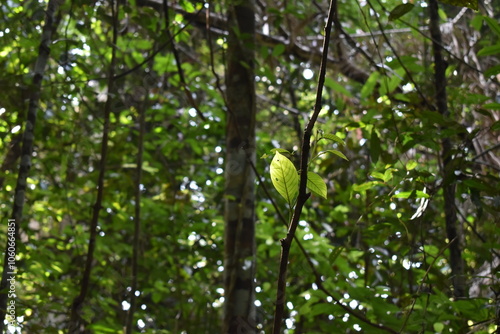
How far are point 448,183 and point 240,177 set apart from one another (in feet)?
2.70

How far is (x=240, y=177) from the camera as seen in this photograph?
2303mm

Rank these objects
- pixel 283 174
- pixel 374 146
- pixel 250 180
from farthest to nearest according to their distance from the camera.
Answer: pixel 250 180 → pixel 374 146 → pixel 283 174

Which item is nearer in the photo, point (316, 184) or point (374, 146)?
point (316, 184)

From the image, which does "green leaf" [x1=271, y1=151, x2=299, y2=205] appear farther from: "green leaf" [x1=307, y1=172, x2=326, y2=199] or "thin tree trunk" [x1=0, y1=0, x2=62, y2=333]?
"thin tree trunk" [x1=0, y1=0, x2=62, y2=333]

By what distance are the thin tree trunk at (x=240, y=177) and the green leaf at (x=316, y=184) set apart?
1.08 meters

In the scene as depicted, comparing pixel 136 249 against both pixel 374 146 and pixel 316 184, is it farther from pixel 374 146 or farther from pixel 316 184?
pixel 316 184

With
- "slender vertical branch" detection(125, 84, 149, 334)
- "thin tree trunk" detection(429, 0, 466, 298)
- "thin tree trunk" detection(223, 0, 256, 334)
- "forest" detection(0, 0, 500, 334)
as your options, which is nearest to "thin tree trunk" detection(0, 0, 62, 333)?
"forest" detection(0, 0, 500, 334)

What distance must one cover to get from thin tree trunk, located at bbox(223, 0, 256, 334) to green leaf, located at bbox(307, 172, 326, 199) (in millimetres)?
1084

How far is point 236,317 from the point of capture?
196 centimetres

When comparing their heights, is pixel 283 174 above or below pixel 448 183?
below

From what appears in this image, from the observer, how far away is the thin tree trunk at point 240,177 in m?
2.01

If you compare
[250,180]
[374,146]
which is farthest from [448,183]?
[250,180]

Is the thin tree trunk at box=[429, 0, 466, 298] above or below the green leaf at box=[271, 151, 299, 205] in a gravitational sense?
above

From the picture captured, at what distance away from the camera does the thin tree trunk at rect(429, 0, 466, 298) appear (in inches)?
75.5
